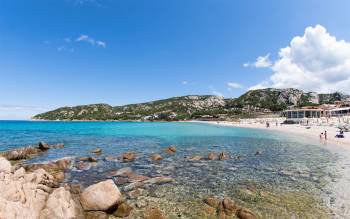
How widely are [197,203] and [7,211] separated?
27.9ft

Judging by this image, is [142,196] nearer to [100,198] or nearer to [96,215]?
[100,198]

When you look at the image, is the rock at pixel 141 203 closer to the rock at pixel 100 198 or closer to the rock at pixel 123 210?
the rock at pixel 123 210

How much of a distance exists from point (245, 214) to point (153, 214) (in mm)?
4347

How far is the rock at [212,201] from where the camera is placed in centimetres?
1203

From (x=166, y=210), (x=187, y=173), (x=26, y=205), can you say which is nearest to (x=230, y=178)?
(x=187, y=173)

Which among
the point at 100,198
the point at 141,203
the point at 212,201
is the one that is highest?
the point at 100,198

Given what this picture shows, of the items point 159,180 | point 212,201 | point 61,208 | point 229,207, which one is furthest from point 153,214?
point 159,180

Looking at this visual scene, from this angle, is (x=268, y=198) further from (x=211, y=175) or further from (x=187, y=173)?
(x=187, y=173)

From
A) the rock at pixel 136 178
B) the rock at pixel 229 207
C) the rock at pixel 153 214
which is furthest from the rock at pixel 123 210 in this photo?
the rock at pixel 136 178

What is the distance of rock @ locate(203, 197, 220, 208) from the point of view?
12031 millimetres

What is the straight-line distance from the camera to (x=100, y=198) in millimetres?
11086

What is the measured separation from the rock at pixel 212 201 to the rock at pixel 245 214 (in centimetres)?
140

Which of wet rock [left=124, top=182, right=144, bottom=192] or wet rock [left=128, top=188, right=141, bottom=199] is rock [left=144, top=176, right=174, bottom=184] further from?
wet rock [left=128, top=188, right=141, bottom=199]

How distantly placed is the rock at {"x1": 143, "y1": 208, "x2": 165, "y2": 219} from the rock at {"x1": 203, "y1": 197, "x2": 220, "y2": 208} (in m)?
2.77
